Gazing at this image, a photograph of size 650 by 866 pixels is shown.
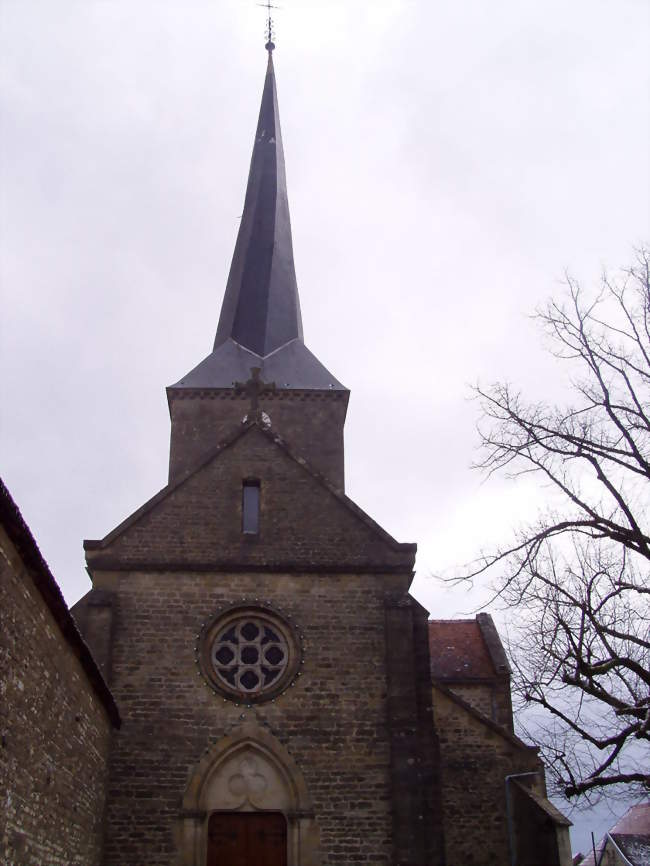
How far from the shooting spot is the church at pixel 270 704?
43.9 feet

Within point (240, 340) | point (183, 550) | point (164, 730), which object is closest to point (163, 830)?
point (164, 730)

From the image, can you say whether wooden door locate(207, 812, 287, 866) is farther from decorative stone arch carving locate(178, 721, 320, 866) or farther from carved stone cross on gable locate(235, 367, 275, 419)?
carved stone cross on gable locate(235, 367, 275, 419)

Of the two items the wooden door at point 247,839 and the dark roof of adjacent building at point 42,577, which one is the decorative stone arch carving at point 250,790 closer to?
the wooden door at point 247,839

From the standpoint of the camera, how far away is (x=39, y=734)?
906cm

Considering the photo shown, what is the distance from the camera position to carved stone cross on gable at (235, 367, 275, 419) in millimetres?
17406

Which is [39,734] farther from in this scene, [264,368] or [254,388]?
[264,368]

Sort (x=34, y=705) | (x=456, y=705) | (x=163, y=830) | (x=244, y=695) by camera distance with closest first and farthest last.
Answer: (x=34, y=705) < (x=163, y=830) < (x=244, y=695) < (x=456, y=705)

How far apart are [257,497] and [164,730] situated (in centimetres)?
418

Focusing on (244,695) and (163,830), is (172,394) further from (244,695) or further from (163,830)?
(163,830)

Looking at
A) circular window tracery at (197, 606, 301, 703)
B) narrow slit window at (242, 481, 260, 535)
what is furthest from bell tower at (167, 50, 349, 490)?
circular window tracery at (197, 606, 301, 703)

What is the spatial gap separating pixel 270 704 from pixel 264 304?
1428 cm

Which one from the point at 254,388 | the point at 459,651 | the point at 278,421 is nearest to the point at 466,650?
the point at 459,651

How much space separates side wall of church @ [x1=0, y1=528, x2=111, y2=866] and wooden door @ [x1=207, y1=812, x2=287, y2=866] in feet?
7.12

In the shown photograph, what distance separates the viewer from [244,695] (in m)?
14.3
